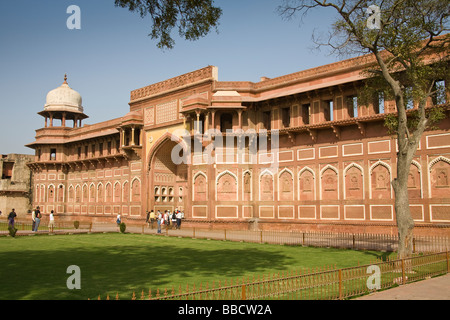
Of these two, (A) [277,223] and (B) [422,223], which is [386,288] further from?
(A) [277,223]

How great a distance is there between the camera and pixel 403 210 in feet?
37.2

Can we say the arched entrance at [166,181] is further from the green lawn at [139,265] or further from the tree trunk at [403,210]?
the tree trunk at [403,210]

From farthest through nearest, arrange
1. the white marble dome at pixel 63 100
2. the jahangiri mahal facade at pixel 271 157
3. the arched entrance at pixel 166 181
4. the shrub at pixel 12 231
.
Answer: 1. the white marble dome at pixel 63 100
2. the arched entrance at pixel 166 181
3. the shrub at pixel 12 231
4. the jahangiri mahal facade at pixel 271 157

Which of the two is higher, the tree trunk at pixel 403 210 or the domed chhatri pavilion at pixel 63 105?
the domed chhatri pavilion at pixel 63 105

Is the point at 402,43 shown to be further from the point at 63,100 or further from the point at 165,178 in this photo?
the point at 63,100

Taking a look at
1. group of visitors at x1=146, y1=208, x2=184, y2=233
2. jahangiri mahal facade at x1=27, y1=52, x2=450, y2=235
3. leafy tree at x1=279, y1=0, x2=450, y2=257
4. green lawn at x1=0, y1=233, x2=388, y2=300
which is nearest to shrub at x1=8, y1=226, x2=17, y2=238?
green lawn at x1=0, y1=233, x2=388, y2=300

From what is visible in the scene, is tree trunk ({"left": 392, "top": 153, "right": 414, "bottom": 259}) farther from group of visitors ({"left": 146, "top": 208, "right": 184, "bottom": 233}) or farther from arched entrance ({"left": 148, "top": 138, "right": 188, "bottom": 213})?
arched entrance ({"left": 148, "top": 138, "right": 188, "bottom": 213})

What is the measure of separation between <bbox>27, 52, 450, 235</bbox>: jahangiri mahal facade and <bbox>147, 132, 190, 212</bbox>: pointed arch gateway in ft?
0.25

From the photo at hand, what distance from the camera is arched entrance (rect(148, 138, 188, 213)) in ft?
101

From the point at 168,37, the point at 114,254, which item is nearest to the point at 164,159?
the point at 114,254

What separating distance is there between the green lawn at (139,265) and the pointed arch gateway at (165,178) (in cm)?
1379

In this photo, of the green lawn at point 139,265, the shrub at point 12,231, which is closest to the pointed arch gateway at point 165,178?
the shrub at point 12,231

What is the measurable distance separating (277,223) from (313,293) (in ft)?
53.7

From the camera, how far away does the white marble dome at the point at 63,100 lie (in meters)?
40.1
